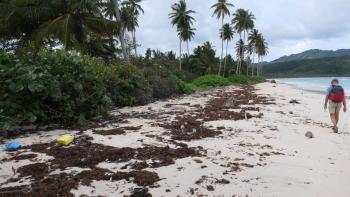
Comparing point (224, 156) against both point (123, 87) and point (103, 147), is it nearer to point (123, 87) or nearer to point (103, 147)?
point (103, 147)

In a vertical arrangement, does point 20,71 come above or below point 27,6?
below

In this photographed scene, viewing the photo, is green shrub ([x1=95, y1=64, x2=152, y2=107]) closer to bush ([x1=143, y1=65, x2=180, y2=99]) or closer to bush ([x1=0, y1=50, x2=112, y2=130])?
bush ([x1=143, y1=65, x2=180, y2=99])

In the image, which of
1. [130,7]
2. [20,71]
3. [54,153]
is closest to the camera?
[54,153]

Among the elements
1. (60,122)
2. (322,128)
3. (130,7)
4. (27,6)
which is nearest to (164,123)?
(60,122)

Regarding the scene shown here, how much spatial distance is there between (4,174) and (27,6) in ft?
50.1

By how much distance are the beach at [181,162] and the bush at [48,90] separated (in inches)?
29.9

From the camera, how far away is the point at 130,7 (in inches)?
1757

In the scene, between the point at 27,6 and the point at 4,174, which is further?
the point at 27,6

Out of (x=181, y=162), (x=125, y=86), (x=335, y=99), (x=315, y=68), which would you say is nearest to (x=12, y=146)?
(x=181, y=162)

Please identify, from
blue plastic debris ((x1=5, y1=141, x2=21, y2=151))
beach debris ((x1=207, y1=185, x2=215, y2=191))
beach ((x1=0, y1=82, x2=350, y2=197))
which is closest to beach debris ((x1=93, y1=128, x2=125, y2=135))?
beach ((x1=0, y1=82, x2=350, y2=197))

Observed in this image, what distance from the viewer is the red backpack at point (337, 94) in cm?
973

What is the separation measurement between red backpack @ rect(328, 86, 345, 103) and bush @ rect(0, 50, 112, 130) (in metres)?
6.41

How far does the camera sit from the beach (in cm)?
453

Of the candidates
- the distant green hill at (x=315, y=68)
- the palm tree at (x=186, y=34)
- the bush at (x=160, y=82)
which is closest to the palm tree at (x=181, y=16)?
the palm tree at (x=186, y=34)
